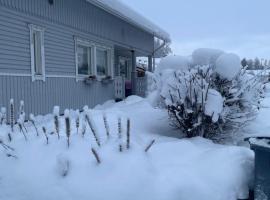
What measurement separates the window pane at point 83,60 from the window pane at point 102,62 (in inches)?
36.5

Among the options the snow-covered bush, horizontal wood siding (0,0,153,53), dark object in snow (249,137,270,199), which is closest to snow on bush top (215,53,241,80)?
the snow-covered bush

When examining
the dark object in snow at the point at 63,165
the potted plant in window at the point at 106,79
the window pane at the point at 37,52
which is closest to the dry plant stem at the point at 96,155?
the dark object in snow at the point at 63,165

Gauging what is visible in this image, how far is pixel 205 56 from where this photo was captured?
551 centimetres

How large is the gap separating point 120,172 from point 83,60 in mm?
9670

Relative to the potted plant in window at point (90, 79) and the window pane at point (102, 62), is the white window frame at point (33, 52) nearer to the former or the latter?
the potted plant in window at point (90, 79)

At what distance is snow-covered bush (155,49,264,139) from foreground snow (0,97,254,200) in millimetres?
964

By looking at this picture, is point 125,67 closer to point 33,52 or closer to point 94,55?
point 94,55

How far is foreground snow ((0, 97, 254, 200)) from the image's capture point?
335 centimetres

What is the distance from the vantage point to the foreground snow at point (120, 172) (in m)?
3.35

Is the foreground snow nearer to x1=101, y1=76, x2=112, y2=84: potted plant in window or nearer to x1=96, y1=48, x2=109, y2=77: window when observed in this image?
x1=101, y1=76, x2=112, y2=84: potted plant in window

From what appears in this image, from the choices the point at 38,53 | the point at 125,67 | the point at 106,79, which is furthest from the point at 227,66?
the point at 125,67

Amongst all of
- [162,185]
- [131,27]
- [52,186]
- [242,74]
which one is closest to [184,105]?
[242,74]

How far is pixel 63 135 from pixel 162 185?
5.28 ft

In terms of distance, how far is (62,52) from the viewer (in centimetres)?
1089
